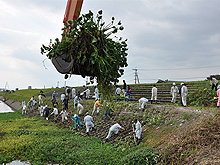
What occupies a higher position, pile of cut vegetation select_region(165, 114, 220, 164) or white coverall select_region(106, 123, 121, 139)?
pile of cut vegetation select_region(165, 114, 220, 164)

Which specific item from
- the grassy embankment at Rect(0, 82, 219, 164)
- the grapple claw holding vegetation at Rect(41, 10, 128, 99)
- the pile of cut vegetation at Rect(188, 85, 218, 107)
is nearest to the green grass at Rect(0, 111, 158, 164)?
the grassy embankment at Rect(0, 82, 219, 164)

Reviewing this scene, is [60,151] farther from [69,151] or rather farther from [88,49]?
[88,49]

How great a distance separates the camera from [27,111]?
29141 millimetres

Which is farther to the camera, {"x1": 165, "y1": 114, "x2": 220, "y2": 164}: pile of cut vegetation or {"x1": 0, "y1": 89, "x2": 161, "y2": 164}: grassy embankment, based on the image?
{"x1": 0, "y1": 89, "x2": 161, "y2": 164}: grassy embankment

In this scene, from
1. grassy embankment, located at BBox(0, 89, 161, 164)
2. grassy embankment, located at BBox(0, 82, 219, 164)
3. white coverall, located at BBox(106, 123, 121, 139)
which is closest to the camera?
grassy embankment, located at BBox(0, 82, 219, 164)

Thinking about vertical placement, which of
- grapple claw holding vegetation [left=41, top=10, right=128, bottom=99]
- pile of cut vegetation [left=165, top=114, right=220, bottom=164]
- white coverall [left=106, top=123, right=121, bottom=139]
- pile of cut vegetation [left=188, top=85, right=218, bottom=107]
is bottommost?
white coverall [left=106, top=123, right=121, bottom=139]

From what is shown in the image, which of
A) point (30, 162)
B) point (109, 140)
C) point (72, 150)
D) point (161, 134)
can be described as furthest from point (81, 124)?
point (161, 134)

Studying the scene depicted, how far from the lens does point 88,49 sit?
3379mm

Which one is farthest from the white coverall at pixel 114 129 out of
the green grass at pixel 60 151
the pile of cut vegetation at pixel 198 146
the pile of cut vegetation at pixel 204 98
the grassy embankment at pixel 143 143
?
the pile of cut vegetation at pixel 204 98

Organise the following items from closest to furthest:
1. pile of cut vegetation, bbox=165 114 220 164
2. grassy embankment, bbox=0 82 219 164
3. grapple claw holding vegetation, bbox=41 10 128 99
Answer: grapple claw holding vegetation, bbox=41 10 128 99, pile of cut vegetation, bbox=165 114 220 164, grassy embankment, bbox=0 82 219 164

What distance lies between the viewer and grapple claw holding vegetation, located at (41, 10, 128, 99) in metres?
3.26

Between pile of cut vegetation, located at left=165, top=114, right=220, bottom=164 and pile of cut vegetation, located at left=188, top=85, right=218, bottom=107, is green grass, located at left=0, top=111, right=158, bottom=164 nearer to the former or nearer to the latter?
pile of cut vegetation, located at left=165, top=114, right=220, bottom=164

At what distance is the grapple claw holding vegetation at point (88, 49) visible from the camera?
3258 millimetres

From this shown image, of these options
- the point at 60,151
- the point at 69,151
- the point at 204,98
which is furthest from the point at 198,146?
the point at 204,98
